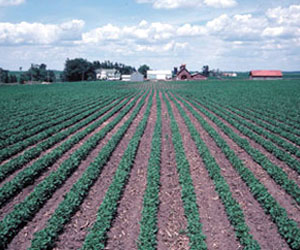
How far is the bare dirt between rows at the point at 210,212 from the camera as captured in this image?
17.6 ft

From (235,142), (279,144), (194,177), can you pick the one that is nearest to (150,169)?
(194,177)

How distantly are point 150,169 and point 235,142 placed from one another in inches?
212

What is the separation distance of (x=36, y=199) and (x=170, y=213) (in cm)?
361

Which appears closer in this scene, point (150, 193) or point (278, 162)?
point (150, 193)

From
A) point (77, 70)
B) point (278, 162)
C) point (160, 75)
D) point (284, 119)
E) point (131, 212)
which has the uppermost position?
point (77, 70)

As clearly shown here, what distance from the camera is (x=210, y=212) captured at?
6.37 meters

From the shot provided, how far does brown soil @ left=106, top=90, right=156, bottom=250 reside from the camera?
539 cm

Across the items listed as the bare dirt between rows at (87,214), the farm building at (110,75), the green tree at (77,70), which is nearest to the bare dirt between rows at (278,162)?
the bare dirt between rows at (87,214)

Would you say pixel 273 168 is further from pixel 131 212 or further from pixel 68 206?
pixel 68 206

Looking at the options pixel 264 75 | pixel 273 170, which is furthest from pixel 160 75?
pixel 273 170

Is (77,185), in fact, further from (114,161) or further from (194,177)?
(194,177)

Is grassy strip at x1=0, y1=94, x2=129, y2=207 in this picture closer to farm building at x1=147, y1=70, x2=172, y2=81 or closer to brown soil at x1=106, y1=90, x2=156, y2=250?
brown soil at x1=106, y1=90, x2=156, y2=250

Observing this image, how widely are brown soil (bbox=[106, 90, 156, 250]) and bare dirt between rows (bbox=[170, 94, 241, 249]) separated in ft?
5.31

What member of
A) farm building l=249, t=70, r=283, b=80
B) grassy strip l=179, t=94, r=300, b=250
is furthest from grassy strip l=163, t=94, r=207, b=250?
farm building l=249, t=70, r=283, b=80
